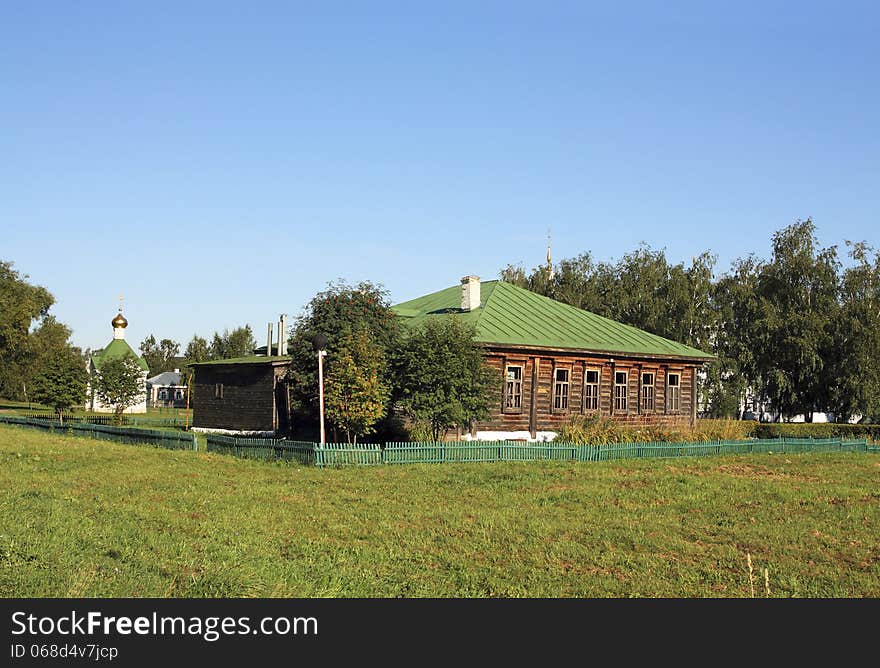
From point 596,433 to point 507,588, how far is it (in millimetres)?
20834

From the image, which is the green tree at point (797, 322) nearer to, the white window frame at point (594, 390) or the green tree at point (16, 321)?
the white window frame at point (594, 390)

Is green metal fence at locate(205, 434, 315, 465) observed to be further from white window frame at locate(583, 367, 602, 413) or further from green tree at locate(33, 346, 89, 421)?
green tree at locate(33, 346, 89, 421)

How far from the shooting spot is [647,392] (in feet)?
124

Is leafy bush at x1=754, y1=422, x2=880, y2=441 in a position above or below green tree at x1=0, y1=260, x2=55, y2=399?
below

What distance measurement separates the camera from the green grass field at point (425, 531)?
10047 millimetres

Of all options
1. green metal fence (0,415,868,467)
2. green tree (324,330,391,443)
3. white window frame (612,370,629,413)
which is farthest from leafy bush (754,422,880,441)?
green tree (324,330,391,443)

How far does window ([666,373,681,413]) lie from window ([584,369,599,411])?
4.54 metres

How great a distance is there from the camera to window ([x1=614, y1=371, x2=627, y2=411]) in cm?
3656

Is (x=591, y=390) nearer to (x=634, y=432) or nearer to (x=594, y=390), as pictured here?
(x=594, y=390)

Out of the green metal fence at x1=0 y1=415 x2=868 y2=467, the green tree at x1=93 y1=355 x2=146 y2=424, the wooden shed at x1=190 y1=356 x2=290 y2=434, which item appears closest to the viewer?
the green metal fence at x1=0 y1=415 x2=868 y2=467

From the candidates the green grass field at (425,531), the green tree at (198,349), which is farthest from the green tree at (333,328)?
the green tree at (198,349)

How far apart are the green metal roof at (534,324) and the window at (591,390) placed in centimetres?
121

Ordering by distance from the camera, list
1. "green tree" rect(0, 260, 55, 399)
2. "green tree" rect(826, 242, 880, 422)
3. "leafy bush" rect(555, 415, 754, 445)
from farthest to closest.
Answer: "green tree" rect(0, 260, 55, 399)
"green tree" rect(826, 242, 880, 422)
"leafy bush" rect(555, 415, 754, 445)

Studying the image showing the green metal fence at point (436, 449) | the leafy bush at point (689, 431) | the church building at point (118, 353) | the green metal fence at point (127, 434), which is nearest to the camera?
the green metal fence at point (436, 449)
